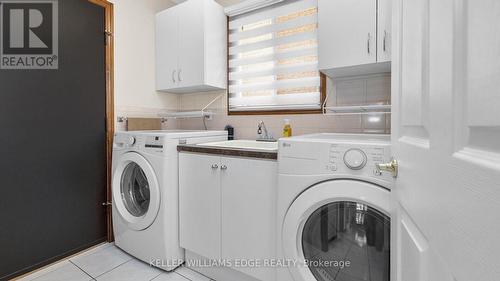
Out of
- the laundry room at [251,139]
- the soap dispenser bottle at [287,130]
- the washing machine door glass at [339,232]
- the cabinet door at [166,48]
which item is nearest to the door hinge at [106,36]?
the laundry room at [251,139]

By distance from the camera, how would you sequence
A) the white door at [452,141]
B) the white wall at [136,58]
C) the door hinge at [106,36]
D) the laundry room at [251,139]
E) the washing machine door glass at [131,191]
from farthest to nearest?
the white wall at [136,58] → the door hinge at [106,36] → the washing machine door glass at [131,191] → the laundry room at [251,139] → the white door at [452,141]

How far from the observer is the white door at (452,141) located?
0.27 meters

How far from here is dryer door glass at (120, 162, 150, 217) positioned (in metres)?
1.98

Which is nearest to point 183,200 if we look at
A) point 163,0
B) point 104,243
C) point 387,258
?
point 104,243

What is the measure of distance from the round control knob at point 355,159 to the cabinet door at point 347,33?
0.69m

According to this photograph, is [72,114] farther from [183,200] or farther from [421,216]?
[421,216]

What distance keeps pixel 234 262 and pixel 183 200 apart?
1.82 feet

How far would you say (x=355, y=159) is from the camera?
105cm

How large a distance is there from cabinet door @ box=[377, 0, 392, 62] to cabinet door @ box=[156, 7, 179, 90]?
5.71ft

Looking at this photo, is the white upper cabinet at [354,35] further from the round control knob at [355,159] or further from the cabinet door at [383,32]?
the round control knob at [355,159]

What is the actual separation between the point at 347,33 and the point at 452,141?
1336 mm

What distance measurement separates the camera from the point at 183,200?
1.73 meters

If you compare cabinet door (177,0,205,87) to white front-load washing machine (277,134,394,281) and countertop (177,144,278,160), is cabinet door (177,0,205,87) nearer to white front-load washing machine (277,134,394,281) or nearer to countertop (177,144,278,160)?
countertop (177,144,278,160)

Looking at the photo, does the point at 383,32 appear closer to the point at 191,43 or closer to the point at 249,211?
the point at 249,211
